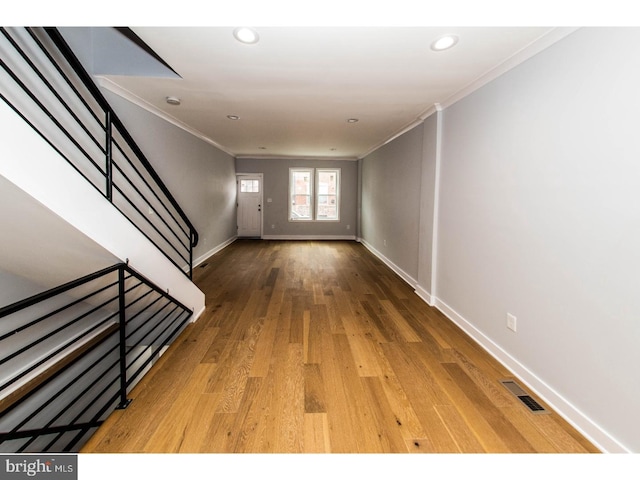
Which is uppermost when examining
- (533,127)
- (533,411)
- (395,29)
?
(395,29)

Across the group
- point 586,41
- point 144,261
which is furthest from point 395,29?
point 144,261

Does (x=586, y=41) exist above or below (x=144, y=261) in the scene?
above

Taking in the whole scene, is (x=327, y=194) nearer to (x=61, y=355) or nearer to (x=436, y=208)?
(x=436, y=208)

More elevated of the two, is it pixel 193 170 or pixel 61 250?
pixel 193 170

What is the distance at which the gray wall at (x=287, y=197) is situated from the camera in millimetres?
8477

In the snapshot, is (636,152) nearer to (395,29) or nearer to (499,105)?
(499,105)

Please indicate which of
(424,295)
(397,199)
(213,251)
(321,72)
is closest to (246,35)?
(321,72)

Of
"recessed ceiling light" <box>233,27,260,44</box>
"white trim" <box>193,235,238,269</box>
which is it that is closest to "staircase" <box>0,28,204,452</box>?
"recessed ceiling light" <box>233,27,260,44</box>

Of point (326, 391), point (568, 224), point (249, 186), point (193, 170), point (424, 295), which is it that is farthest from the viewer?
point (249, 186)

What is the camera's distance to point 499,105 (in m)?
2.34

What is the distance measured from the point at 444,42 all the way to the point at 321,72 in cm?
99

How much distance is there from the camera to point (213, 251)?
6387 mm
